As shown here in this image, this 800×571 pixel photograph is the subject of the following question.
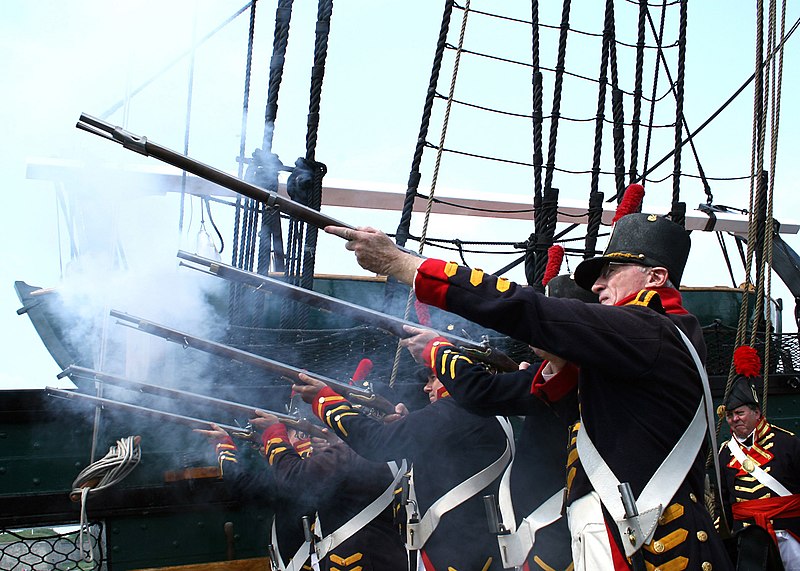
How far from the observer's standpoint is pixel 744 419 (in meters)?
5.80

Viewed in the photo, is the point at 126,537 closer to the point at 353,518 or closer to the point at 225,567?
the point at 225,567

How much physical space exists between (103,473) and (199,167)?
2472mm

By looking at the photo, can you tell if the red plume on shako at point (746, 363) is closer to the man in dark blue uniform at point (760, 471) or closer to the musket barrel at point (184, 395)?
the man in dark blue uniform at point (760, 471)

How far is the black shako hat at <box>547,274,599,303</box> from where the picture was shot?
11.6ft

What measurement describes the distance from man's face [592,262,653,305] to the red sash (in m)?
3.44

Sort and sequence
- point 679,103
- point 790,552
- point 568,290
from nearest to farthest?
point 568,290 < point 790,552 < point 679,103

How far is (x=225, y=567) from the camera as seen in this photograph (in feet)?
16.7

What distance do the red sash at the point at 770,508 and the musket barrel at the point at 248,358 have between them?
272cm

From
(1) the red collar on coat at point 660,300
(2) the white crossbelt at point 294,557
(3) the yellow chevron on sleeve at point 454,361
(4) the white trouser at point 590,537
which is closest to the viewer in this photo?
(4) the white trouser at point 590,537

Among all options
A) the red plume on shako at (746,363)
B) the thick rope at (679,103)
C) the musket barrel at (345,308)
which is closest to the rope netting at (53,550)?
the musket barrel at (345,308)

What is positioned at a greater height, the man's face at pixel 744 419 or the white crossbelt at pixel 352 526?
the man's face at pixel 744 419

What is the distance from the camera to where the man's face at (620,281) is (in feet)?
8.87

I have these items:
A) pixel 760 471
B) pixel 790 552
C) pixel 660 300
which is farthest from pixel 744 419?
pixel 660 300

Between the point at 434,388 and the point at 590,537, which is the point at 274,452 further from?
the point at 590,537
